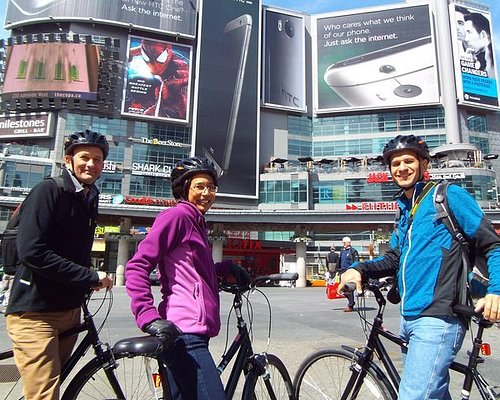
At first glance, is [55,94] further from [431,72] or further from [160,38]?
[431,72]

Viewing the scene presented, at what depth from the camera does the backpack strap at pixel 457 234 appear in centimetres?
233

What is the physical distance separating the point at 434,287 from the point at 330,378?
1307mm

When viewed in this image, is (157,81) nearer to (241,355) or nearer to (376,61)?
(376,61)

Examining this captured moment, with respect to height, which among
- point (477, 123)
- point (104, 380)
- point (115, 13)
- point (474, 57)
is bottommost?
point (104, 380)

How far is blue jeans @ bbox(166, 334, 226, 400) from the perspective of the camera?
2.18 m

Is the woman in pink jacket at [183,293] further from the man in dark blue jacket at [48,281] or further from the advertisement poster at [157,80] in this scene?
the advertisement poster at [157,80]

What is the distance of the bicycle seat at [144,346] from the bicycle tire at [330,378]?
5.55ft

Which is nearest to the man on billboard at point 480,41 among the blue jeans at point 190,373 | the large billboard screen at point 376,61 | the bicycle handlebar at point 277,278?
the large billboard screen at point 376,61

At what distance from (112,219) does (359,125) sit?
40.9m

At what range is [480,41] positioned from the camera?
2527 inches

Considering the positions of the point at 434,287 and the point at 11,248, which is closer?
the point at 434,287

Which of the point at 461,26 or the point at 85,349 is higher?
the point at 461,26

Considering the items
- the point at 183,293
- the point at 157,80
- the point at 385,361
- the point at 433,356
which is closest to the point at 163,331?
the point at 183,293

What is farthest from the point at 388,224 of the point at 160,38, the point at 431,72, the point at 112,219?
the point at 160,38
